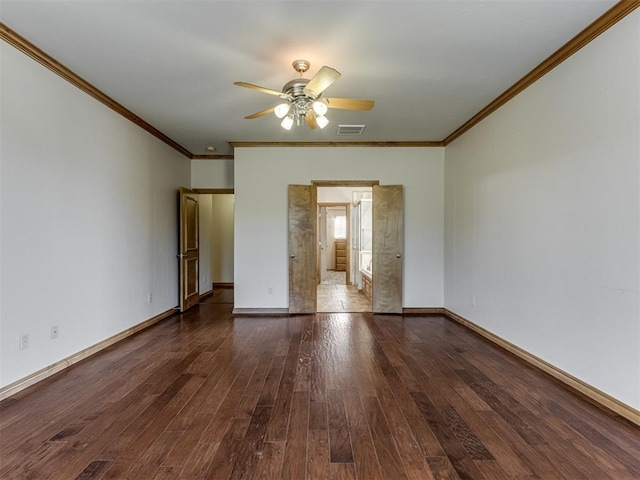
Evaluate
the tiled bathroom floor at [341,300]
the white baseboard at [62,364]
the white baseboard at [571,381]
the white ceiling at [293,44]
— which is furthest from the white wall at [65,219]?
the white baseboard at [571,381]

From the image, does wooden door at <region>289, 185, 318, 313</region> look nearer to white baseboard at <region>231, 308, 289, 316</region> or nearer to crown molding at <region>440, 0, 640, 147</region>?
white baseboard at <region>231, 308, 289, 316</region>

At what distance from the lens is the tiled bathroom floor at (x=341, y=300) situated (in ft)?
17.6

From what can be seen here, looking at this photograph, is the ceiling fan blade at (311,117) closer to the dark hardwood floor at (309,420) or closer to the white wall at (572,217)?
the white wall at (572,217)

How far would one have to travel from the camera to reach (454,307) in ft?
15.3

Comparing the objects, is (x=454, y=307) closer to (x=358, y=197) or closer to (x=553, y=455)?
(x=553, y=455)

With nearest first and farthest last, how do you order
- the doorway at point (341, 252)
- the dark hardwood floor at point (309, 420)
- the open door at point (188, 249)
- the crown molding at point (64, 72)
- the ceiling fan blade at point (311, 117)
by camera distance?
the dark hardwood floor at point (309, 420)
the crown molding at point (64, 72)
the ceiling fan blade at point (311, 117)
the open door at point (188, 249)
the doorway at point (341, 252)

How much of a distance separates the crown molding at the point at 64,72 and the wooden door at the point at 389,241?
137 inches

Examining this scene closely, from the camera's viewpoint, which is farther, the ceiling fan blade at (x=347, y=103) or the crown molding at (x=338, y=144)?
the crown molding at (x=338, y=144)

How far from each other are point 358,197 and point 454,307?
411cm

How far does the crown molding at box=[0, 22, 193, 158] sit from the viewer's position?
234 centimetres

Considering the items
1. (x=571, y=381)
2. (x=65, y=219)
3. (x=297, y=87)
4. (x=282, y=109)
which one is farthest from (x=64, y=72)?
(x=571, y=381)

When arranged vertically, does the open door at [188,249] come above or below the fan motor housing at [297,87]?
below

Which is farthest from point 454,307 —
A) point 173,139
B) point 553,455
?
point 173,139

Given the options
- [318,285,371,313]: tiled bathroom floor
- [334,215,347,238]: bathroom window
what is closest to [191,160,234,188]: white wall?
[318,285,371,313]: tiled bathroom floor
